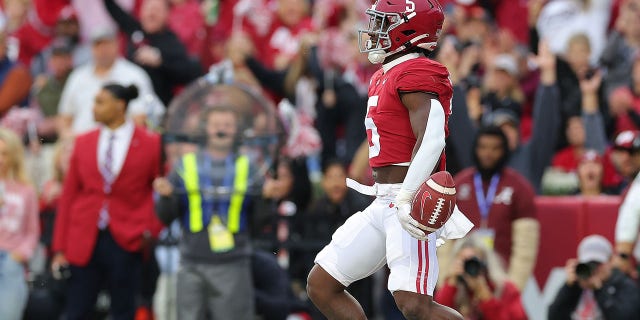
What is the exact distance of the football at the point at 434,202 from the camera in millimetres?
6523

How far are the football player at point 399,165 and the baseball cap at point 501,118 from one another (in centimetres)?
408

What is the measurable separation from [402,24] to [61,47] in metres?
7.24

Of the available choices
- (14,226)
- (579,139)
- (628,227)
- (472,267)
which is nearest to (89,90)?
(14,226)

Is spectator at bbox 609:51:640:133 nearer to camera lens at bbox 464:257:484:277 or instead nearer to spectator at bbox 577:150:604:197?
spectator at bbox 577:150:604:197

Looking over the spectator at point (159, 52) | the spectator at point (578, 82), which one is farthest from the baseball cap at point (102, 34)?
the spectator at point (578, 82)

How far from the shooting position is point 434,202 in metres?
6.52

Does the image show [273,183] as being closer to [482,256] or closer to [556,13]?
[482,256]

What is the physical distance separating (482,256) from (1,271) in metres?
3.68

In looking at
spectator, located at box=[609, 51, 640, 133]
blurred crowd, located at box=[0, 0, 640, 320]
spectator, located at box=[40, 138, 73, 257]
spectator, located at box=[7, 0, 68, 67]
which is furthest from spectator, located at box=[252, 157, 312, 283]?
spectator, located at box=[7, 0, 68, 67]

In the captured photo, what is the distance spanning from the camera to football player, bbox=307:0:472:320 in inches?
265

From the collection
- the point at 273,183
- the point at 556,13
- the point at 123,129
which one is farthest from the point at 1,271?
the point at 556,13

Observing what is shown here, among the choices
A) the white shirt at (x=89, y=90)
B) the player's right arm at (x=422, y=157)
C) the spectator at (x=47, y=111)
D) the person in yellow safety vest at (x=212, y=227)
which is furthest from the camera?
the spectator at (x=47, y=111)

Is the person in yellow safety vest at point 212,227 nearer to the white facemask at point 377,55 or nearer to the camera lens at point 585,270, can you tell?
the camera lens at point 585,270

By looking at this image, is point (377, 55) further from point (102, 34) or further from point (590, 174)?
point (102, 34)
